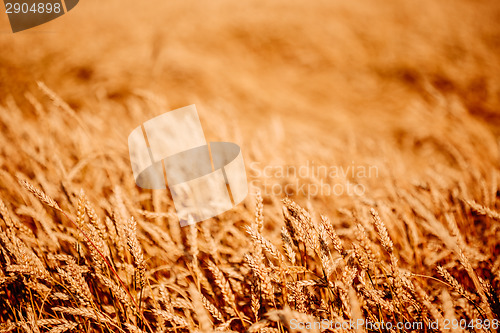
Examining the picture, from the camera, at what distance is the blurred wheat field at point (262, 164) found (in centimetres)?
62

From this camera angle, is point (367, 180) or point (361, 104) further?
point (361, 104)

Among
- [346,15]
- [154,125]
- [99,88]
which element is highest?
[346,15]

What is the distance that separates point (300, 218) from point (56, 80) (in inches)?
113

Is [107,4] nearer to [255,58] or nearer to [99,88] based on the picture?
[99,88]

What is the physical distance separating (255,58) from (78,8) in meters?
2.16

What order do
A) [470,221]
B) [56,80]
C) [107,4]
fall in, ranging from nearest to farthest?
[470,221], [56,80], [107,4]

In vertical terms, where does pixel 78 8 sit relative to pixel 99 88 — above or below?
above

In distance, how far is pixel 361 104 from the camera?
3.02 m

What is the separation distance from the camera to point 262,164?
152 centimetres

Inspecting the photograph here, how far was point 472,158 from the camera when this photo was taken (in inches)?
59.4

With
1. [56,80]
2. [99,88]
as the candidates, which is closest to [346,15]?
[99,88]

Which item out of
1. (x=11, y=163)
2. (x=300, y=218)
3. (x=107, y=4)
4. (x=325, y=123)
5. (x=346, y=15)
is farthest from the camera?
(x=346, y=15)

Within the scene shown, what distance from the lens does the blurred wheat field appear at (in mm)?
622

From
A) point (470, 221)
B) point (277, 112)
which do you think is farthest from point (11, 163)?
point (277, 112)
